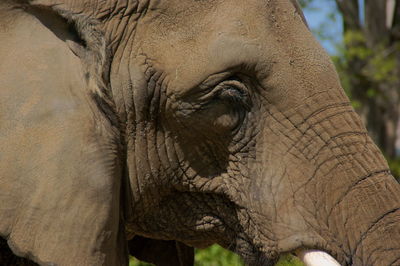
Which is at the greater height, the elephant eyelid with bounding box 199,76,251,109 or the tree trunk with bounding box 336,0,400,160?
the elephant eyelid with bounding box 199,76,251,109

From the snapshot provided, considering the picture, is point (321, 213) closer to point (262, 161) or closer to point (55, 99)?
point (262, 161)

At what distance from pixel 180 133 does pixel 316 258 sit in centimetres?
61

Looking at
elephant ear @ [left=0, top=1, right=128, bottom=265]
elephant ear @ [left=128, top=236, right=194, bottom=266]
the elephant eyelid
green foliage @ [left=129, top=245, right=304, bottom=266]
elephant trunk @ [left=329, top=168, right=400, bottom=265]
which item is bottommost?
green foliage @ [left=129, top=245, right=304, bottom=266]

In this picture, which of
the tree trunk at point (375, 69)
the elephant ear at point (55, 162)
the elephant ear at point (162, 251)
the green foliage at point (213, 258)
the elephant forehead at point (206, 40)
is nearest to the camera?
the elephant ear at point (55, 162)

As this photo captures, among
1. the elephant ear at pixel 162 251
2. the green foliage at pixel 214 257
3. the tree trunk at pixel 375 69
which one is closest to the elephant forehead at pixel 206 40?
the elephant ear at pixel 162 251

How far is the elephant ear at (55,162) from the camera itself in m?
2.61

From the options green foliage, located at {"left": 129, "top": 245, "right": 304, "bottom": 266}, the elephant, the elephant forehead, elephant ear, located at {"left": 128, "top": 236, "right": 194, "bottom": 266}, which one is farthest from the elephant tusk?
green foliage, located at {"left": 129, "top": 245, "right": 304, "bottom": 266}

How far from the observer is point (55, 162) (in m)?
2.62

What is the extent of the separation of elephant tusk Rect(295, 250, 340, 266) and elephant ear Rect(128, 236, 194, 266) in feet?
3.03

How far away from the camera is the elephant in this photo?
8.64 feet

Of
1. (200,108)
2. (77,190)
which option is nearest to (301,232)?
(200,108)

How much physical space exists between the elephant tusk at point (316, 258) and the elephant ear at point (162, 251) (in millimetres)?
924

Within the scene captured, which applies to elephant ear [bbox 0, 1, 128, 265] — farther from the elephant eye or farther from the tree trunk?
the tree trunk

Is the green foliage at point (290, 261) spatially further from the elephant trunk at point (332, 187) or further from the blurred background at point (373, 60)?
the blurred background at point (373, 60)
